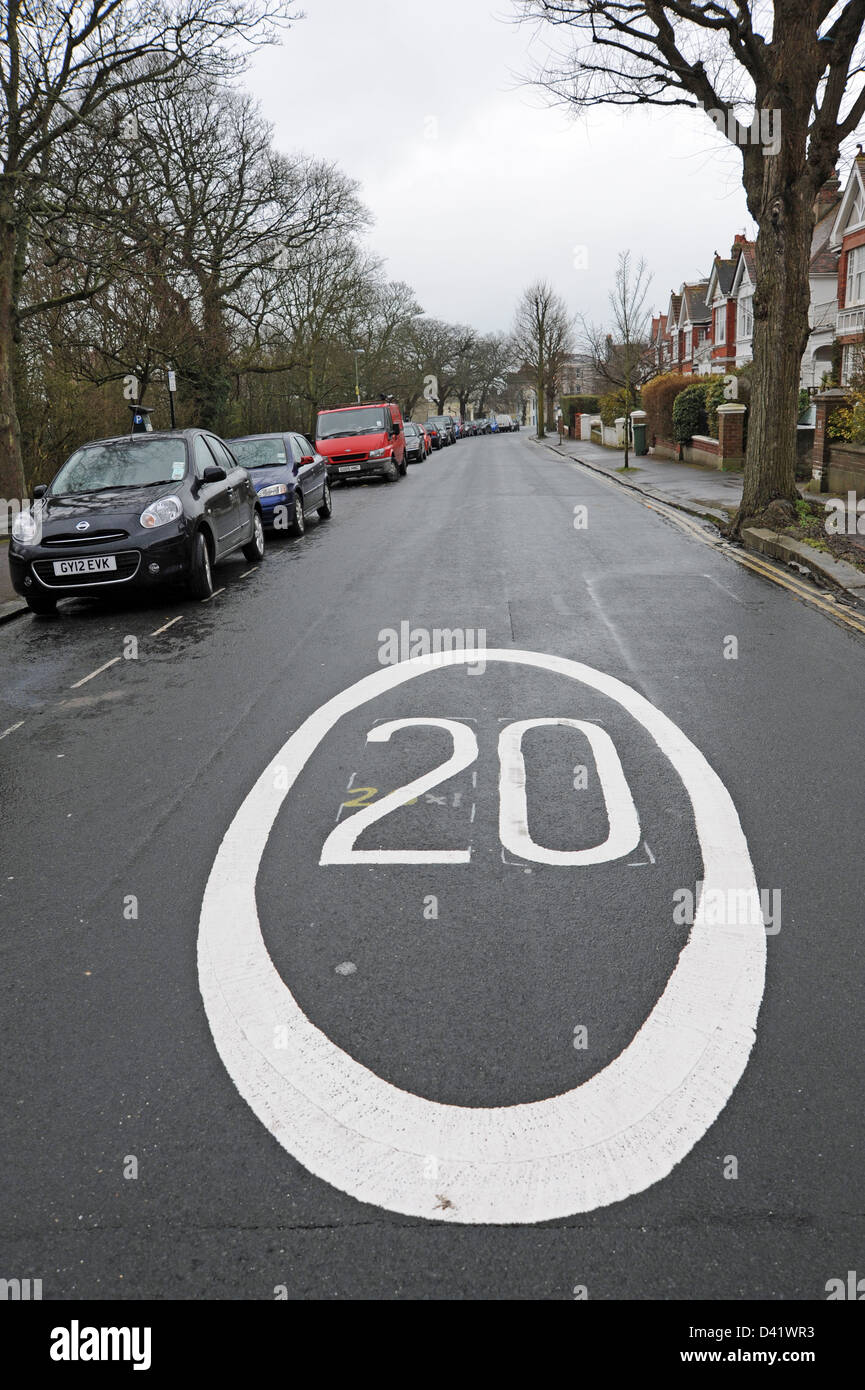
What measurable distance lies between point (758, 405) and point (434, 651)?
819cm

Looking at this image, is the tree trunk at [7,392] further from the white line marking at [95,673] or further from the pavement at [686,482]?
the pavement at [686,482]

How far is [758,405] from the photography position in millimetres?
13984

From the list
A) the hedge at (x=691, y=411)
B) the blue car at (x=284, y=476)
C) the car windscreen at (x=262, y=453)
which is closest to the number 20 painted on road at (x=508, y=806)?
the blue car at (x=284, y=476)

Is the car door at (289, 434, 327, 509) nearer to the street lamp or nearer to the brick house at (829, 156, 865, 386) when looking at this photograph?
the brick house at (829, 156, 865, 386)

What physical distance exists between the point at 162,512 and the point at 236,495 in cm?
235

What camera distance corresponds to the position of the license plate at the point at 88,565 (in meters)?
9.91

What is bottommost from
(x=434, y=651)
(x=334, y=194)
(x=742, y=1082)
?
(x=742, y=1082)

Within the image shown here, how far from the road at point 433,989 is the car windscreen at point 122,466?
421 centimetres

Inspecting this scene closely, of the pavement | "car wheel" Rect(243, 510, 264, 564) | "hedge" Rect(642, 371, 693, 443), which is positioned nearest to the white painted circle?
"car wheel" Rect(243, 510, 264, 564)

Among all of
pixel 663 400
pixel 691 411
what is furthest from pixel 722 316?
pixel 691 411

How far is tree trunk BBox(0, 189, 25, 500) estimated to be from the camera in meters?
17.5
